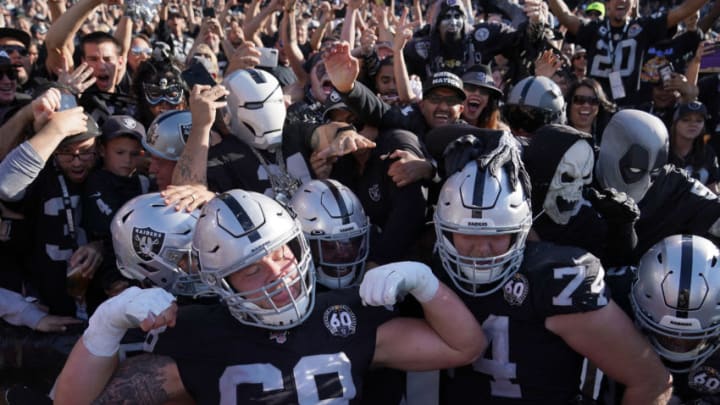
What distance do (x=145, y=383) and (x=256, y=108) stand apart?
1.59 m

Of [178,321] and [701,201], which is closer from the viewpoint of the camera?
[178,321]

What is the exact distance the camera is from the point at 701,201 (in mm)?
2887

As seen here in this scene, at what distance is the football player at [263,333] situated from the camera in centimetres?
203

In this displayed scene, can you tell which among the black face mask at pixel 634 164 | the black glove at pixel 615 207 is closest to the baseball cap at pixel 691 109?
the black face mask at pixel 634 164

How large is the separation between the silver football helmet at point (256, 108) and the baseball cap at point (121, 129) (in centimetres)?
51

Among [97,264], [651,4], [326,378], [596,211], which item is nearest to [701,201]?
[596,211]

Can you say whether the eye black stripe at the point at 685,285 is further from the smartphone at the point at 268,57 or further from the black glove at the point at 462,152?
the smartphone at the point at 268,57

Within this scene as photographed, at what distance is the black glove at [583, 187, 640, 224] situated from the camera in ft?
8.20

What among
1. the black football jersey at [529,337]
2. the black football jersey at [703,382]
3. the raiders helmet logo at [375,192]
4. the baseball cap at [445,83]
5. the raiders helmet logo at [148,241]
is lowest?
the black football jersey at [703,382]

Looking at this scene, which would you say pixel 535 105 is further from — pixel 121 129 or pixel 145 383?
pixel 145 383

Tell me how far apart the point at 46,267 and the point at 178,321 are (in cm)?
135

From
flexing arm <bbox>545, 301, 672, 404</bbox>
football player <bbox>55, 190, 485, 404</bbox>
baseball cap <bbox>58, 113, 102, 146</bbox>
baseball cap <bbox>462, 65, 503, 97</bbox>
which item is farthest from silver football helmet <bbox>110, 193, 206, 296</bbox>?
baseball cap <bbox>462, 65, 503, 97</bbox>

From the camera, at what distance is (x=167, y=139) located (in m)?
3.21

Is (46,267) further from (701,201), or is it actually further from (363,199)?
(701,201)
